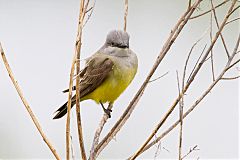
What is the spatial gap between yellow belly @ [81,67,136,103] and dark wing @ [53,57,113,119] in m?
0.02

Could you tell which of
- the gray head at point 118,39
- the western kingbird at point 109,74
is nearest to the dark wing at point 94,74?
the western kingbird at point 109,74

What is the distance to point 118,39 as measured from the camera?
2035mm

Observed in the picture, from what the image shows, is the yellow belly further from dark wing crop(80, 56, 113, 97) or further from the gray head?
the gray head

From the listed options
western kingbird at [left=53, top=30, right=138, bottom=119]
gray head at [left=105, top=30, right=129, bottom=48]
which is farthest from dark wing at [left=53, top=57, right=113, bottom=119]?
gray head at [left=105, top=30, right=129, bottom=48]

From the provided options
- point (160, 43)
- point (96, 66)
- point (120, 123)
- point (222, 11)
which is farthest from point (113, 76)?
point (222, 11)

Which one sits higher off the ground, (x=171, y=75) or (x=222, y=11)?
(x=222, y=11)

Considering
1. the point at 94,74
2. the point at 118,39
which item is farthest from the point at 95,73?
the point at 118,39

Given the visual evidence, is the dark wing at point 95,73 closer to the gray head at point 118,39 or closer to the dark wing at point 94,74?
the dark wing at point 94,74

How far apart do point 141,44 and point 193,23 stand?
0.35 m

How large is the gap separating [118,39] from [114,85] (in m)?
0.29

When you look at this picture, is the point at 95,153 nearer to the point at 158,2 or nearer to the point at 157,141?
the point at 157,141

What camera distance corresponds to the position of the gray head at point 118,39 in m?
1.98

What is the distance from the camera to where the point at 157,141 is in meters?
1.44

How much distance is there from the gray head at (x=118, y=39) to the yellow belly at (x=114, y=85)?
6.5 inches
